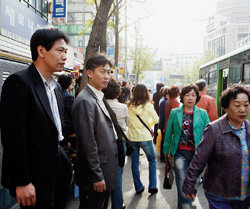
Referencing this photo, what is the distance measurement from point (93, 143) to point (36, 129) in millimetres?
592

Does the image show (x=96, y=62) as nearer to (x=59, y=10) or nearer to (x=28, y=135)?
(x=28, y=135)

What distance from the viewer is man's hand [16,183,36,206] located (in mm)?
1774

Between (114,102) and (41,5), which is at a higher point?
(41,5)

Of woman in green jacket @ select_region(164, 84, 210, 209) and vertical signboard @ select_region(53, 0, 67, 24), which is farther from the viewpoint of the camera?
vertical signboard @ select_region(53, 0, 67, 24)

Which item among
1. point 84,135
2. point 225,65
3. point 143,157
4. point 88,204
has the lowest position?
point 143,157

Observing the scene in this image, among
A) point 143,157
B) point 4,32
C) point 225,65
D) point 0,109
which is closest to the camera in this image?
point 0,109

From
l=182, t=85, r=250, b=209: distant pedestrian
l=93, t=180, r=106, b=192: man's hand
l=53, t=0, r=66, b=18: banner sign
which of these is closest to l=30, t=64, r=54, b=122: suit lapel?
l=93, t=180, r=106, b=192: man's hand

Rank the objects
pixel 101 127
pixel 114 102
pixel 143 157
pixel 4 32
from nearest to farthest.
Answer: pixel 101 127, pixel 114 102, pixel 4 32, pixel 143 157

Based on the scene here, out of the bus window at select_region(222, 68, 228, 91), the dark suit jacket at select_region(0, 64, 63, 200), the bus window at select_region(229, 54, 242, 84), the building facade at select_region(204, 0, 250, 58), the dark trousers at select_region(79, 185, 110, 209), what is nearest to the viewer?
the dark suit jacket at select_region(0, 64, 63, 200)

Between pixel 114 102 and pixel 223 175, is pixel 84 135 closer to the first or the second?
pixel 223 175

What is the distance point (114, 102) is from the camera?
12.4 ft

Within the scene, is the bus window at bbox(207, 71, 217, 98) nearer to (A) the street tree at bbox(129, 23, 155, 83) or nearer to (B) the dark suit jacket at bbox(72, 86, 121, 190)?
(B) the dark suit jacket at bbox(72, 86, 121, 190)

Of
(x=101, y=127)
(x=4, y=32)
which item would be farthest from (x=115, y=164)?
(x=4, y=32)

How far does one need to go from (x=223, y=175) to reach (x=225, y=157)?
16cm
